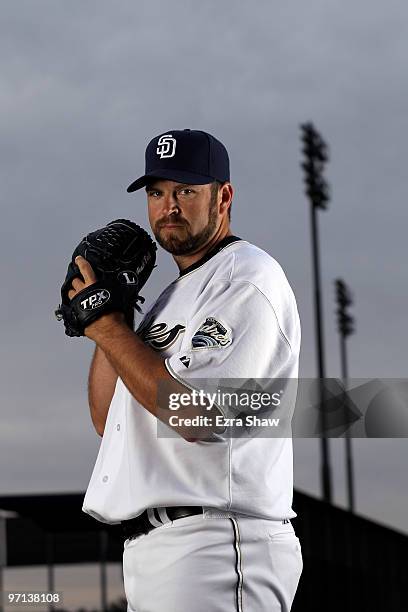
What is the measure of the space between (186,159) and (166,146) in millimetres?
108

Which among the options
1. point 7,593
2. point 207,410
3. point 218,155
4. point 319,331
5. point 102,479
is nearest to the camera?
point 207,410

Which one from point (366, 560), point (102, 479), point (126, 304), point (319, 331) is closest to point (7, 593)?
point (102, 479)

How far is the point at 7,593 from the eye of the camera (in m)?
4.95

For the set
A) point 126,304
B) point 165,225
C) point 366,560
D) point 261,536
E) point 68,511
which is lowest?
point 366,560

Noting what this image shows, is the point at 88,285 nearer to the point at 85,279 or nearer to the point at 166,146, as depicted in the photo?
the point at 85,279

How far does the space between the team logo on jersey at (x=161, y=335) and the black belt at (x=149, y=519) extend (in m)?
0.51

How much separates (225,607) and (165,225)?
1254 millimetres

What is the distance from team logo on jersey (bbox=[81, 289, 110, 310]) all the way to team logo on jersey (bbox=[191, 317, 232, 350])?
13.8 inches

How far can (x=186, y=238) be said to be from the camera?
11.1 ft

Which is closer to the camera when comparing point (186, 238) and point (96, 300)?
point (96, 300)

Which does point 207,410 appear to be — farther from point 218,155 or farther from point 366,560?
point 366,560

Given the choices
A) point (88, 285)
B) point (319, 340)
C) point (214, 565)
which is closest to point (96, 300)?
point (88, 285)

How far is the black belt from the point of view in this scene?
2.97m

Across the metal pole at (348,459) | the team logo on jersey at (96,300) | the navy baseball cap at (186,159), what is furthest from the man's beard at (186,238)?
the metal pole at (348,459)
